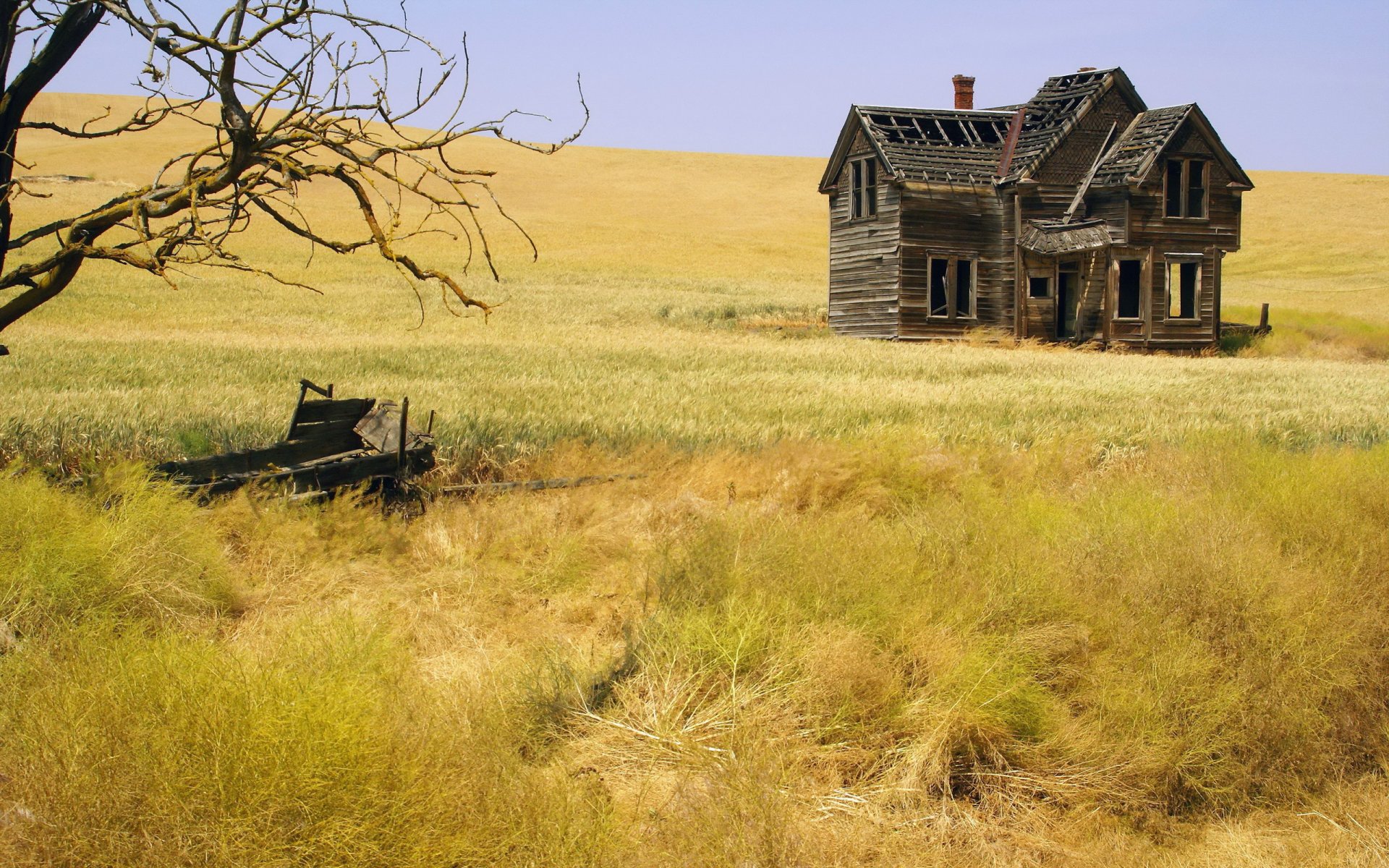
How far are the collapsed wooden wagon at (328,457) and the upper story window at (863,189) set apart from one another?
21643 millimetres

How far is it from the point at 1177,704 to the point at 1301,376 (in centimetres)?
1743

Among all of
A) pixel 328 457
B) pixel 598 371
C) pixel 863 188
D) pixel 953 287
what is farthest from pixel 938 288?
pixel 328 457

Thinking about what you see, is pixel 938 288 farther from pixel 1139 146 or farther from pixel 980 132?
pixel 1139 146

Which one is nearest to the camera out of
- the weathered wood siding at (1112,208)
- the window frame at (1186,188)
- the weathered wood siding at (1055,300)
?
the weathered wood siding at (1112,208)

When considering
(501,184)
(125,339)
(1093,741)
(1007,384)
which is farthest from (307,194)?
(1093,741)

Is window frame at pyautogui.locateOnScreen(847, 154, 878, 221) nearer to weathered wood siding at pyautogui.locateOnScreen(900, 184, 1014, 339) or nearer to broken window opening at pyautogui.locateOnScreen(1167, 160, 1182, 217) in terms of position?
weathered wood siding at pyautogui.locateOnScreen(900, 184, 1014, 339)

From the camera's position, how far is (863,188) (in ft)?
96.2

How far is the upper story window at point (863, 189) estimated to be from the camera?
29188mm

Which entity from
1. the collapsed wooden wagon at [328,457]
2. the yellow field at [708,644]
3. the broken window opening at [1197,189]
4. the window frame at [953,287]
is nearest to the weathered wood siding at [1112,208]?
the broken window opening at [1197,189]

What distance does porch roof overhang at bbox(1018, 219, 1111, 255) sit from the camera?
89.2 feet

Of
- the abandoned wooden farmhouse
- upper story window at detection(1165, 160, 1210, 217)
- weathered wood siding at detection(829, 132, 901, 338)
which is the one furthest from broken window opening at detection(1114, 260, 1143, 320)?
weathered wood siding at detection(829, 132, 901, 338)

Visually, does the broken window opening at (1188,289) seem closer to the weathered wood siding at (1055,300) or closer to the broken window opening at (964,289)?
the weathered wood siding at (1055,300)

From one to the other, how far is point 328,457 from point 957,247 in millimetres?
22717

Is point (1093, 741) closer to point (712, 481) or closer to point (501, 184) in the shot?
point (712, 481)
